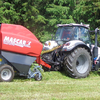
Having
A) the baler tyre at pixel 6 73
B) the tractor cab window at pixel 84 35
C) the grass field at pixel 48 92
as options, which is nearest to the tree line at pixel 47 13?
the tractor cab window at pixel 84 35

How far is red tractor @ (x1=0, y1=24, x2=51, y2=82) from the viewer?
6609mm

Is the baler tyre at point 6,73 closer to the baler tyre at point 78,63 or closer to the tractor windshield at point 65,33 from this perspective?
the baler tyre at point 78,63

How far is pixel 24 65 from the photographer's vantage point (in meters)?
6.89

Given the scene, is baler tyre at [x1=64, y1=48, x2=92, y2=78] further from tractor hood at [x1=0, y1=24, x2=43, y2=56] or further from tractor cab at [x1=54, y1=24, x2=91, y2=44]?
tractor hood at [x1=0, y1=24, x2=43, y2=56]

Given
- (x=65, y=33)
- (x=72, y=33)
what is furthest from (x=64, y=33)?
(x=72, y=33)

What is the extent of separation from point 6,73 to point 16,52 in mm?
693

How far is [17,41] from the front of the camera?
22.2 feet

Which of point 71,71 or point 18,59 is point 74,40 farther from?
point 18,59

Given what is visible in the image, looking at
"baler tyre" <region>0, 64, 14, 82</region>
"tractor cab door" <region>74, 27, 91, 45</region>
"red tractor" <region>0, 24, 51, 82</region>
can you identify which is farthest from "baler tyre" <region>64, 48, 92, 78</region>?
"baler tyre" <region>0, 64, 14, 82</region>

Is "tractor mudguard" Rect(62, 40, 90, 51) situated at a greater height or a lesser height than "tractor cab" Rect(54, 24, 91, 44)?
lesser

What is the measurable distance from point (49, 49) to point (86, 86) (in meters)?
2.62

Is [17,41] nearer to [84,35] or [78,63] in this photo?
[78,63]

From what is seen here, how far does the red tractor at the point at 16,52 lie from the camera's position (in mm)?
6609

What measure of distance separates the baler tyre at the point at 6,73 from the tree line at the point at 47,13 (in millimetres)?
7112
